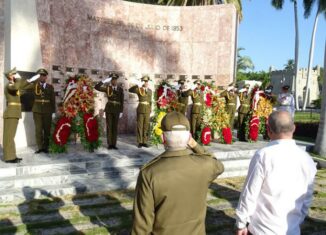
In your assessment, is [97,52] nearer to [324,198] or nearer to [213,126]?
[213,126]

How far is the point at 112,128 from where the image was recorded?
400 inches

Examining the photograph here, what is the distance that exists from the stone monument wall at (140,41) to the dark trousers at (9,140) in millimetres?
3364

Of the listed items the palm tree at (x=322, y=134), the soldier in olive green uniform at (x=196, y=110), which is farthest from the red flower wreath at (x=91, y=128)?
the palm tree at (x=322, y=134)

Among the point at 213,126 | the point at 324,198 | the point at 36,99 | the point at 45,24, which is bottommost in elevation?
the point at 324,198

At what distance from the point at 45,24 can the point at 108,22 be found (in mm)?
2674

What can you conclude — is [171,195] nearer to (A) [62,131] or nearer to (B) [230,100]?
(A) [62,131]

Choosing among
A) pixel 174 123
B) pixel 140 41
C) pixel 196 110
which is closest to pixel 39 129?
pixel 196 110

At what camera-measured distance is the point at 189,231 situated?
8.54ft

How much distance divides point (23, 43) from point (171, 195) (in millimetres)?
8708

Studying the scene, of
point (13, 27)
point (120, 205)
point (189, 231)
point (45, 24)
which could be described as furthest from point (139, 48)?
point (189, 231)

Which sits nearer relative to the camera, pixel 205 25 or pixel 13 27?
pixel 13 27

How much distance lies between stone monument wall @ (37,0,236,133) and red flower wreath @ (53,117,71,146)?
2460 millimetres

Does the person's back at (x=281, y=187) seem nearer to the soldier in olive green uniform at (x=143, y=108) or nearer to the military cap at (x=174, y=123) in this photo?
the military cap at (x=174, y=123)

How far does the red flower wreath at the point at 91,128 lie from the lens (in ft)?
30.5
